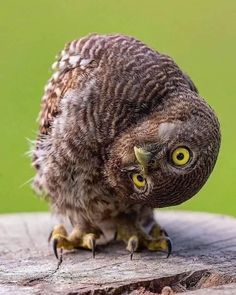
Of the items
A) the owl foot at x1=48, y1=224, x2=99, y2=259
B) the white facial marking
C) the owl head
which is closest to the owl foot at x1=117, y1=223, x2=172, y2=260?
the owl foot at x1=48, y1=224, x2=99, y2=259

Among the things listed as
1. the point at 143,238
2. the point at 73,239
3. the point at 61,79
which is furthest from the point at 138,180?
the point at 61,79

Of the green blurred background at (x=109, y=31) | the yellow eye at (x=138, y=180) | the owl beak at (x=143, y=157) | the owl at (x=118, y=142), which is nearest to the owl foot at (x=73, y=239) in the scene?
the owl at (x=118, y=142)

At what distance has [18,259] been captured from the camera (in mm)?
4586

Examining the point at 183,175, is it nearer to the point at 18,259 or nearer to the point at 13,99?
the point at 18,259

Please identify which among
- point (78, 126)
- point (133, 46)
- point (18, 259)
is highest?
point (133, 46)

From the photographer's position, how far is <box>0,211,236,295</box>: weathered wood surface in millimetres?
3961

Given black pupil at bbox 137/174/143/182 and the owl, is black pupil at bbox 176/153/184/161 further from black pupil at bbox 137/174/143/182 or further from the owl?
black pupil at bbox 137/174/143/182

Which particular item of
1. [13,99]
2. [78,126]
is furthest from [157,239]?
[13,99]

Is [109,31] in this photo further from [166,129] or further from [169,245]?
[166,129]

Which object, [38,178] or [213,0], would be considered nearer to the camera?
[38,178]

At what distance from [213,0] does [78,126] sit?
10.4m

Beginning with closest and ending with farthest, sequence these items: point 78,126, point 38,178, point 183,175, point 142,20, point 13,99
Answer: point 183,175, point 78,126, point 38,178, point 13,99, point 142,20

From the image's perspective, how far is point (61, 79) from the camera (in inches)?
198

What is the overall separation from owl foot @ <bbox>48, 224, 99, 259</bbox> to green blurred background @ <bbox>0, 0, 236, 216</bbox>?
466 centimetres
